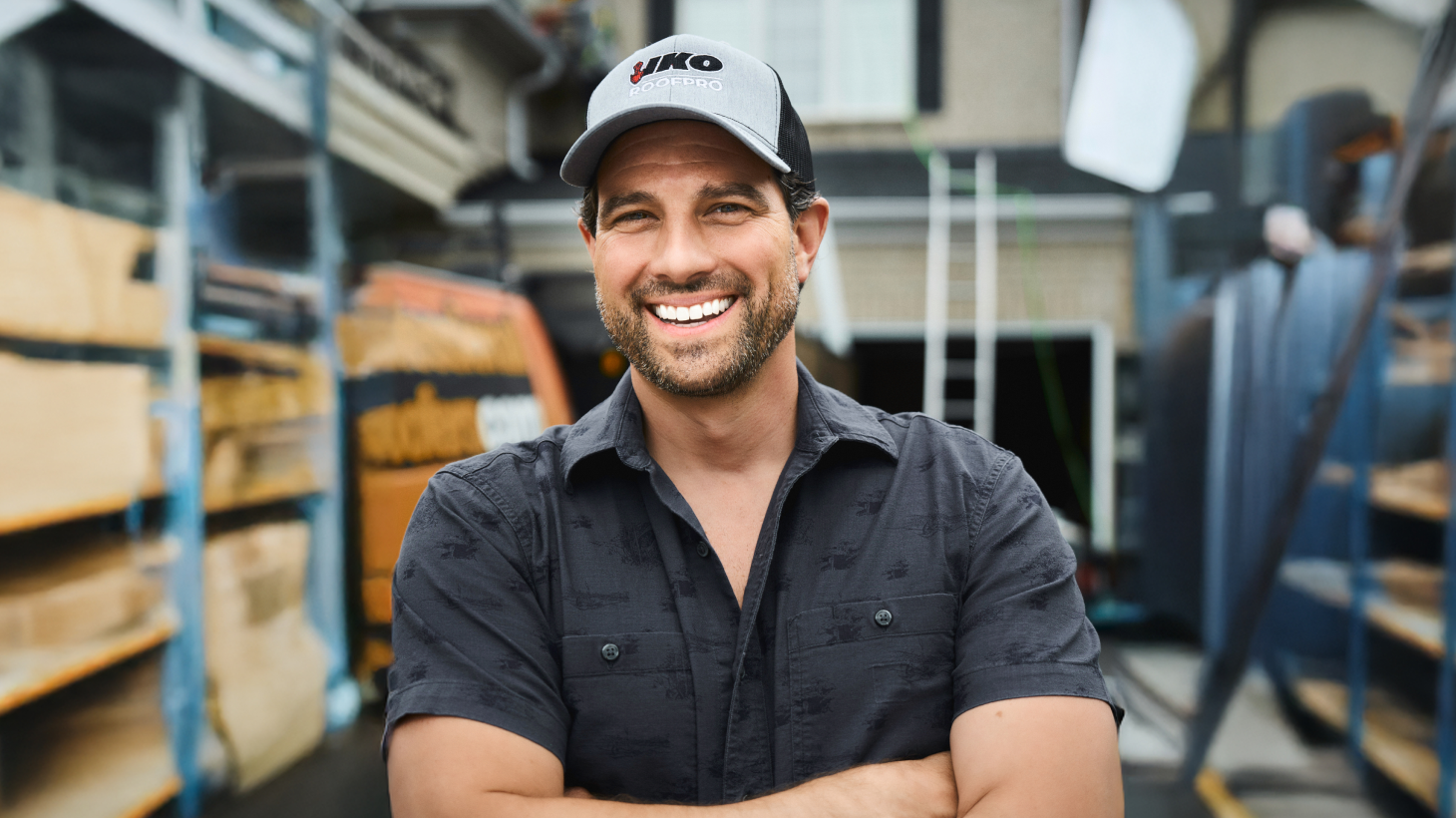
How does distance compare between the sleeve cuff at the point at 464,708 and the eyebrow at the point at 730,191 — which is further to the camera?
the eyebrow at the point at 730,191

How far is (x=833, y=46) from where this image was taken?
11.4 feet

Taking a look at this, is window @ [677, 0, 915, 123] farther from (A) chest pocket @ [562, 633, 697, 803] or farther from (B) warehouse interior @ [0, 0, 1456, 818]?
(A) chest pocket @ [562, 633, 697, 803]

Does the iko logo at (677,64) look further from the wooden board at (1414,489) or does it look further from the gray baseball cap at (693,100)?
the wooden board at (1414,489)

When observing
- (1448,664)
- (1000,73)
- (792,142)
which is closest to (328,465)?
(792,142)

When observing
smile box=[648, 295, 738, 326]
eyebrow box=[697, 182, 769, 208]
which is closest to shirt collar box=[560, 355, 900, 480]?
smile box=[648, 295, 738, 326]

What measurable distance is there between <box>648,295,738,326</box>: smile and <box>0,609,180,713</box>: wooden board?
1.37 metres

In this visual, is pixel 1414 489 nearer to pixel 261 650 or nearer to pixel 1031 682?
pixel 1031 682

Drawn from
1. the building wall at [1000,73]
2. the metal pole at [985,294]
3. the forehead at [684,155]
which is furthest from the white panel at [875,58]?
the forehead at [684,155]

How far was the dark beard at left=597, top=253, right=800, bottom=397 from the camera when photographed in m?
1.05

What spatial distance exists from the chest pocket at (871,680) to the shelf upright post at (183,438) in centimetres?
165

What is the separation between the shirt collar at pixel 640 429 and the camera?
1075mm

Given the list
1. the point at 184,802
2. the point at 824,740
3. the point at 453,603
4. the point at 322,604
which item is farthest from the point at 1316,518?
the point at 184,802

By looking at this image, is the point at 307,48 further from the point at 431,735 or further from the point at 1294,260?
the point at 1294,260

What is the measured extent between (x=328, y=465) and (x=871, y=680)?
6.71 ft
